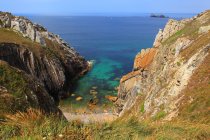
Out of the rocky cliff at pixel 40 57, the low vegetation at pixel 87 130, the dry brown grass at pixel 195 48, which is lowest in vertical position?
the rocky cliff at pixel 40 57

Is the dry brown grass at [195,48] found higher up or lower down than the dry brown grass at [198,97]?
higher up

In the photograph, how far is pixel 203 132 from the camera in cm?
1004

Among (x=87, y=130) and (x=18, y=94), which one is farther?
(x=18, y=94)

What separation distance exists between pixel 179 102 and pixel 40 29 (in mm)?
88040

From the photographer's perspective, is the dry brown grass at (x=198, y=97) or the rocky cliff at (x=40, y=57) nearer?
the dry brown grass at (x=198, y=97)

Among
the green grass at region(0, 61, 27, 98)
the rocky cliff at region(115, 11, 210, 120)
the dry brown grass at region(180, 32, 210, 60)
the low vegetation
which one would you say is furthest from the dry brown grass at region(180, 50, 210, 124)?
the green grass at region(0, 61, 27, 98)

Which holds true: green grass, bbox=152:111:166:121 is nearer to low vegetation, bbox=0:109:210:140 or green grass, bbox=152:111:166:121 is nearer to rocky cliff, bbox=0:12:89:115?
low vegetation, bbox=0:109:210:140

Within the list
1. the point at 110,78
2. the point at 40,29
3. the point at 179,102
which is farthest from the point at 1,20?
the point at 179,102

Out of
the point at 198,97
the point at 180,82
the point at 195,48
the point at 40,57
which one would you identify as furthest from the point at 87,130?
the point at 40,57

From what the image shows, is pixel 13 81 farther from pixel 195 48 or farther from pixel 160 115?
pixel 195 48

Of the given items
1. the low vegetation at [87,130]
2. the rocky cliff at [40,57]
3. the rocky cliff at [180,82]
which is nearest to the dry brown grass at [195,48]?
the rocky cliff at [180,82]

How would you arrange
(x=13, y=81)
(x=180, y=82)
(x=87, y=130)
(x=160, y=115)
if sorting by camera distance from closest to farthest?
(x=87, y=130) < (x=13, y=81) < (x=160, y=115) < (x=180, y=82)

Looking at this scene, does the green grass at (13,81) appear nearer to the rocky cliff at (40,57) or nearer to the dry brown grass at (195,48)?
the dry brown grass at (195,48)

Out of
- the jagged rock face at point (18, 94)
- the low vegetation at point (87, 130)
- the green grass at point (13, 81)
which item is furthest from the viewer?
the green grass at point (13, 81)
